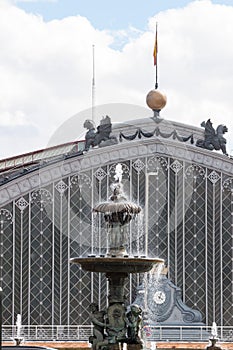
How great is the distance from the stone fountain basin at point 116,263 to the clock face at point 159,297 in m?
14.8

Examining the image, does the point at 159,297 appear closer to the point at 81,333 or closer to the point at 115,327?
the point at 81,333

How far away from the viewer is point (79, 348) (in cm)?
3075

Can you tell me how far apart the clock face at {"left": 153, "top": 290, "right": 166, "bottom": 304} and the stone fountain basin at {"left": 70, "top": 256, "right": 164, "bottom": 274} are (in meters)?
14.8

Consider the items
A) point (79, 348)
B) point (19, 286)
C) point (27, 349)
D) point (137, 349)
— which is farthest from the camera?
point (19, 286)

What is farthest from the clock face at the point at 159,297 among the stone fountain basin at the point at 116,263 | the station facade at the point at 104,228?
the stone fountain basin at the point at 116,263

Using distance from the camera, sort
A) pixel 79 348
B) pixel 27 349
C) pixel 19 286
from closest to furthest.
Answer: pixel 27 349 < pixel 79 348 < pixel 19 286

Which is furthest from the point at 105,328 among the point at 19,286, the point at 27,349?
the point at 19,286

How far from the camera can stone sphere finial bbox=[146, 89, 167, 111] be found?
1515 inches

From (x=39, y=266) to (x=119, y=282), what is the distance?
14632 millimetres

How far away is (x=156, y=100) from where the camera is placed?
127 feet

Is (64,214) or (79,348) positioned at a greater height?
(64,214)

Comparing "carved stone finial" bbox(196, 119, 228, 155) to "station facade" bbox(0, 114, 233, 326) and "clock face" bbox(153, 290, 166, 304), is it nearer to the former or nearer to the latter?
"station facade" bbox(0, 114, 233, 326)

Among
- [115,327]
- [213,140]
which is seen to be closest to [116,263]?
[115,327]

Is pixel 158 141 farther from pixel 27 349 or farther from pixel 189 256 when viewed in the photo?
pixel 27 349
